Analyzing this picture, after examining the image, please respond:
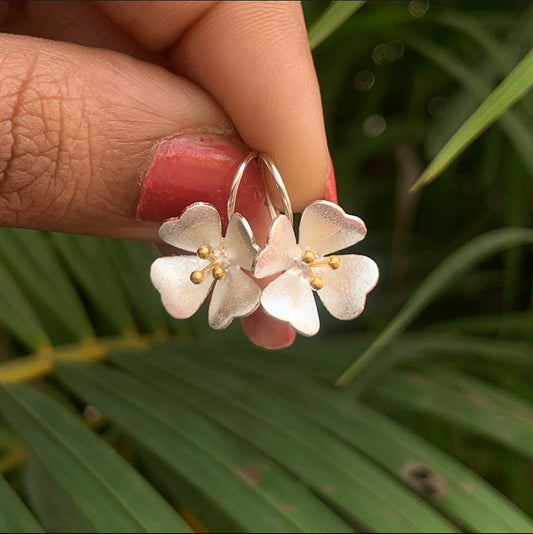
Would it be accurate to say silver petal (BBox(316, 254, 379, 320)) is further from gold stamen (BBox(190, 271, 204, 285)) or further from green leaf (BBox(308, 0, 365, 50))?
green leaf (BBox(308, 0, 365, 50))

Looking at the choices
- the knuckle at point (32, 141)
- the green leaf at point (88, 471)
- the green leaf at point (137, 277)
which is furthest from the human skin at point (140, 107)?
the green leaf at point (137, 277)

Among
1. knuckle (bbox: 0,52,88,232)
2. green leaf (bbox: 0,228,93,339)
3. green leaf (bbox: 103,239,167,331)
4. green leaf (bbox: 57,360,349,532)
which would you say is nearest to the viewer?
knuckle (bbox: 0,52,88,232)

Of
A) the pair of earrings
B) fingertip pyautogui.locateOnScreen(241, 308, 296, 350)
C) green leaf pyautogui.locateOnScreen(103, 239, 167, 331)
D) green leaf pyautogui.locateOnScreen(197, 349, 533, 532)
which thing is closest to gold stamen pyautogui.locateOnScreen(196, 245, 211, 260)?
the pair of earrings

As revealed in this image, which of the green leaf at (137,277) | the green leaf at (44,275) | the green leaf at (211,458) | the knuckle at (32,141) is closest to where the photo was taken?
the knuckle at (32,141)

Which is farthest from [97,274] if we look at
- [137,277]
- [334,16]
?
[334,16]

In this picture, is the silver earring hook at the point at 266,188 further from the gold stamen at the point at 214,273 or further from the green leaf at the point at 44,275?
the green leaf at the point at 44,275
